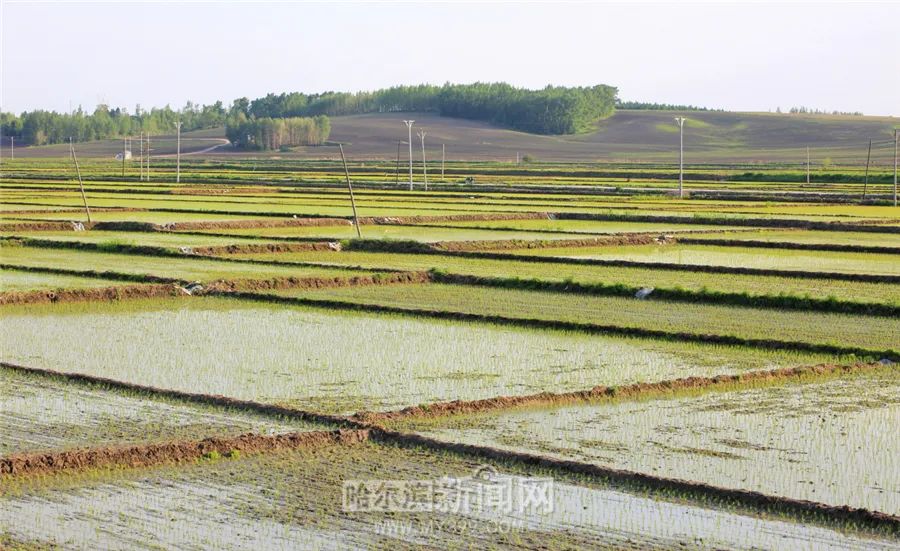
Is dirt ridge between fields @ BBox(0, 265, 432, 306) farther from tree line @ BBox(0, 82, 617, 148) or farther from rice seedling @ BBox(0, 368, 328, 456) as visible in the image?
tree line @ BBox(0, 82, 617, 148)

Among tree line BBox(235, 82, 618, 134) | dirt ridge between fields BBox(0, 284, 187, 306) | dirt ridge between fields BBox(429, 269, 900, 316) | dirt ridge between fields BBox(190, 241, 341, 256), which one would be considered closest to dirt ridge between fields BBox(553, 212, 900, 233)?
dirt ridge between fields BBox(190, 241, 341, 256)

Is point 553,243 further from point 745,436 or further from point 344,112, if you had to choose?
point 344,112

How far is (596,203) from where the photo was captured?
110ft

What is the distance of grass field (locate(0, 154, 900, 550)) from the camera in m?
6.29

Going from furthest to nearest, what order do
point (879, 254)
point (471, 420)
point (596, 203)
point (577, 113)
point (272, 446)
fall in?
1. point (577, 113)
2. point (596, 203)
3. point (879, 254)
4. point (471, 420)
5. point (272, 446)

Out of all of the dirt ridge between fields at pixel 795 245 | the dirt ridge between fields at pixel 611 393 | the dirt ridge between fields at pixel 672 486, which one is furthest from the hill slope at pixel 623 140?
the dirt ridge between fields at pixel 672 486

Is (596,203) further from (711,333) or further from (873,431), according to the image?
(873,431)

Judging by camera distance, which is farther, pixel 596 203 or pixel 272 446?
pixel 596 203

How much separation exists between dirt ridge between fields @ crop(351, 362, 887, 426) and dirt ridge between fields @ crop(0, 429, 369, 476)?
516 mm

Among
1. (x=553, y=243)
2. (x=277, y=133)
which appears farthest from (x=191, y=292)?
(x=277, y=133)

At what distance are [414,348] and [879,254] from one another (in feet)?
36.1

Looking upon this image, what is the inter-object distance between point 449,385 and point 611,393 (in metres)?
1.24

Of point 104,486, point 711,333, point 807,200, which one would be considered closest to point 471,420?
point 104,486

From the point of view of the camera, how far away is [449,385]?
956 centimetres
